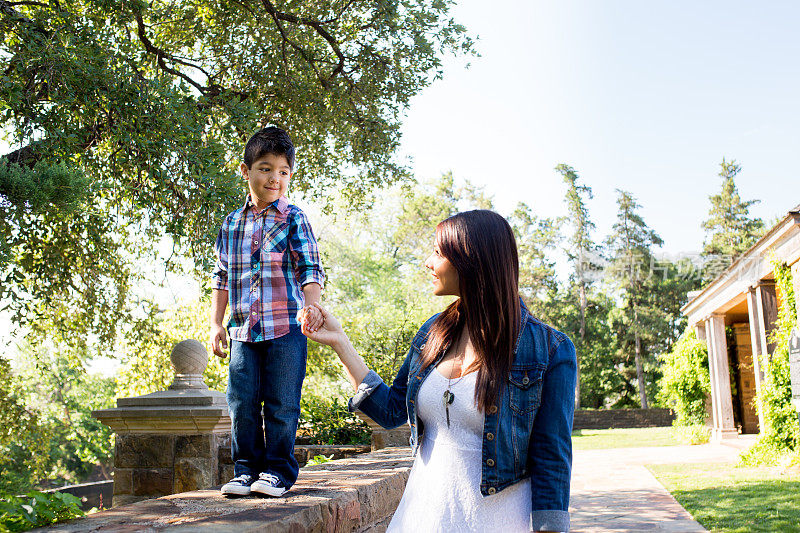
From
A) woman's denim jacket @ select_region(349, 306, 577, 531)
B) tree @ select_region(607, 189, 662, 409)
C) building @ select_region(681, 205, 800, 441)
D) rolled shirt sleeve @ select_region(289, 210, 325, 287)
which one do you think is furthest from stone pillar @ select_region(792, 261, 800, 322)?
tree @ select_region(607, 189, 662, 409)

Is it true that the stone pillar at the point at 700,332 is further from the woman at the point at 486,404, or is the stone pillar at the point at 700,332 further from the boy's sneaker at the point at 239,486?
the woman at the point at 486,404

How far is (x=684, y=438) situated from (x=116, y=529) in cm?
1875

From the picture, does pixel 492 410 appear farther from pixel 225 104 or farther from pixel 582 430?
pixel 582 430

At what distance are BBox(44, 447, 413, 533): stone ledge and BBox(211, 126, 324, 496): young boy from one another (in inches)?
7.1

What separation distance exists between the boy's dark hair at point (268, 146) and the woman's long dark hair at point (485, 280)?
4.20 ft

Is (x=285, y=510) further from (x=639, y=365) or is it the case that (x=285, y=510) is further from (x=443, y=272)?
(x=639, y=365)

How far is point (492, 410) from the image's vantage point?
68.3 inches

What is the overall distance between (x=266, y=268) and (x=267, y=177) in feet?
1.36

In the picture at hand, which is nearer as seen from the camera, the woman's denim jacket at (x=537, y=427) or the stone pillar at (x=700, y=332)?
the woman's denim jacket at (x=537, y=427)

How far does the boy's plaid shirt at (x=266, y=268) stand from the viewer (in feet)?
9.32

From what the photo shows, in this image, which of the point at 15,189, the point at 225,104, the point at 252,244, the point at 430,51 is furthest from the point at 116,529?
the point at 430,51

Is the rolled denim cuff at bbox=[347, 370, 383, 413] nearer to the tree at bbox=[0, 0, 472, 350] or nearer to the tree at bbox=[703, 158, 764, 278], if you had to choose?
the tree at bbox=[0, 0, 472, 350]

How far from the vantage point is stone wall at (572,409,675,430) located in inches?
1174

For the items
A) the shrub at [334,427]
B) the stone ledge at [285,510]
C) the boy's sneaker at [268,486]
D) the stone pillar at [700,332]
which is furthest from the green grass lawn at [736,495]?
the stone pillar at [700,332]
